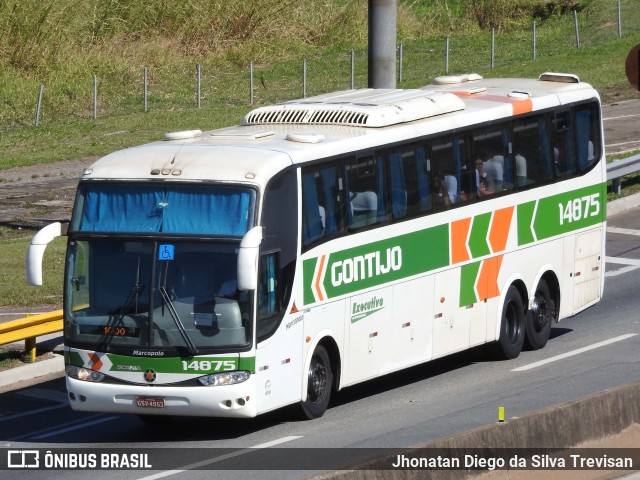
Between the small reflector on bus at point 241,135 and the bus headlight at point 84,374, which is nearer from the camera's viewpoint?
the bus headlight at point 84,374

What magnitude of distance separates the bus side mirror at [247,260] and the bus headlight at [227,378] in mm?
984

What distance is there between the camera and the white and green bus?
1415 centimetres

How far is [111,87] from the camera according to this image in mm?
46438

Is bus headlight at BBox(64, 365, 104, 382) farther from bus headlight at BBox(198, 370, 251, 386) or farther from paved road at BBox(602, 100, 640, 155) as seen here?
paved road at BBox(602, 100, 640, 155)

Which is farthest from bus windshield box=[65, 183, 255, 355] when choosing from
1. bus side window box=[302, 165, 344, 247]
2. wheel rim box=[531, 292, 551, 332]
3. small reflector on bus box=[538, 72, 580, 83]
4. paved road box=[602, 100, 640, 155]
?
paved road box=[602, 100, 640, 155]

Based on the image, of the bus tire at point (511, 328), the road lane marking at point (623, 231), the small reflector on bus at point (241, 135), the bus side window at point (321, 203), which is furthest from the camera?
the road lane marking at point (623, 231)

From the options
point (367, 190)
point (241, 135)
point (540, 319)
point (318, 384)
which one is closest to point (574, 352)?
point (540, 319)

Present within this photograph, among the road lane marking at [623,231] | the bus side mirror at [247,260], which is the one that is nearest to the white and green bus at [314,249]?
the bus side mirror at [247,260]

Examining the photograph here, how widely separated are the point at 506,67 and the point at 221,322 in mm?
33553

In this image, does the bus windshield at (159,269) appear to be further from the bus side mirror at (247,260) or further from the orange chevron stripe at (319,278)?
the orange chevron stripe at (319,278)

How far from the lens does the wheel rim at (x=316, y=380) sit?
1530 centimetres

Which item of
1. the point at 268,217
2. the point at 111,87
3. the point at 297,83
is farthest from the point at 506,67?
the point at 268,217

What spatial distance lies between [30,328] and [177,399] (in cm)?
483

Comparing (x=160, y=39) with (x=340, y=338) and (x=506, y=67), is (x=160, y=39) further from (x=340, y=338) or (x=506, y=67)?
(x=340, y=338)
